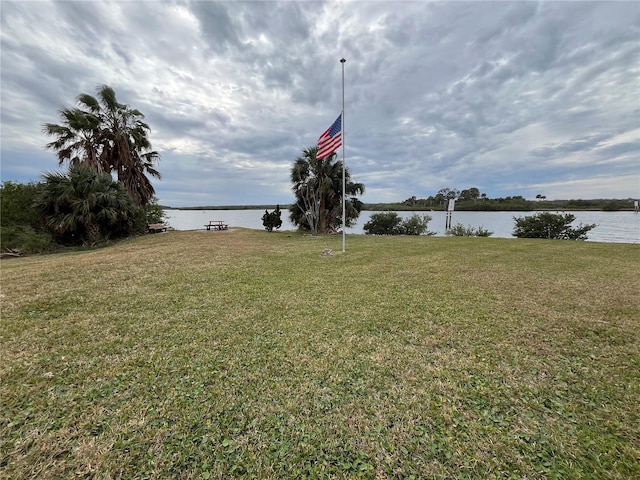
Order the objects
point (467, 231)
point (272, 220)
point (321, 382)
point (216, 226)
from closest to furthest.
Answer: point (321, 382) < point (467, 231) < point (272, 220) < point (216, 226)

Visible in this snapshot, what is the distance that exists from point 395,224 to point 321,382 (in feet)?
60.5

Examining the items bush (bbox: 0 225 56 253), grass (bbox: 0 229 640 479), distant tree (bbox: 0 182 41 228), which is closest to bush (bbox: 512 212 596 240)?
grass (bbox: 0 229 640 479)

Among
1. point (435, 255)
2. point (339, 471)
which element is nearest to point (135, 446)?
point (339, 471)

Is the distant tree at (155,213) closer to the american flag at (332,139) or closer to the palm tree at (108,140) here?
the palm tree at (108,140)

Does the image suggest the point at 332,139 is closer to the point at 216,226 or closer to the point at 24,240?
the point at 24,240

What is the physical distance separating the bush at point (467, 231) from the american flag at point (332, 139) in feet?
41.5

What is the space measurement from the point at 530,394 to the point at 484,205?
1286 inches

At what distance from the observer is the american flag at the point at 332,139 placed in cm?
791

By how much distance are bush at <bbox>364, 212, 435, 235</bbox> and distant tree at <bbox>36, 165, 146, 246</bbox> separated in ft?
50.1

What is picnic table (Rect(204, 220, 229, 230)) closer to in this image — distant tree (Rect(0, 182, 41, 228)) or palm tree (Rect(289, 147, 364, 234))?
palm tree (Rect(289, 147, 364, 234))

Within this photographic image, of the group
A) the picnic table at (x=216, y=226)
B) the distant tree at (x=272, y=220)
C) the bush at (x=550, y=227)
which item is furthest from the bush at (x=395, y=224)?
the picnic table at (x=216, y=226)

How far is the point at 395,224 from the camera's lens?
1964 centimetres

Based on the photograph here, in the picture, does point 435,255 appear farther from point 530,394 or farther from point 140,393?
point 140,393

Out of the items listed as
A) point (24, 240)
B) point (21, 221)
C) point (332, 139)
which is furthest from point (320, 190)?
point (21, 221)
